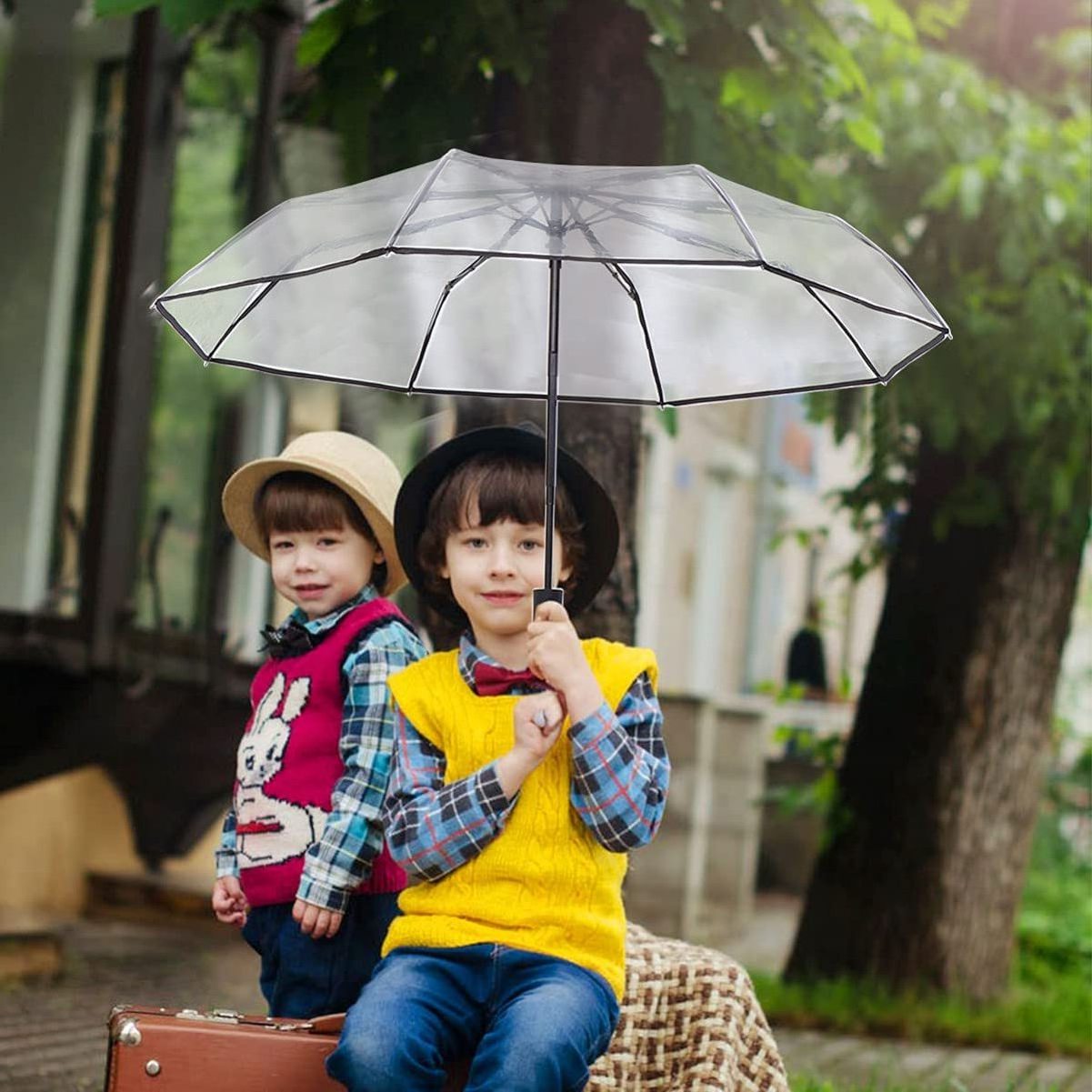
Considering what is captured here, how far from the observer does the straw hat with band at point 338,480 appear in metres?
3.65

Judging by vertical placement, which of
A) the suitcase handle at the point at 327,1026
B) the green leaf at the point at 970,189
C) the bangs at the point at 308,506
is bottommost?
the suitcase handle at the point at 327,1026

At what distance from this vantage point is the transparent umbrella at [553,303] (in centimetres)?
315

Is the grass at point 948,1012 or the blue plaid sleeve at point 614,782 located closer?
the blue plaid sleeve at point 614,782

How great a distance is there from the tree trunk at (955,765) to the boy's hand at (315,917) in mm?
5334

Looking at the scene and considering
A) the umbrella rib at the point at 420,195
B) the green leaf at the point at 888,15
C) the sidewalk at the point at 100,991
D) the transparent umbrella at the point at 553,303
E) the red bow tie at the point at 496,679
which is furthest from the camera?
the sidewalk at the point at 100,991

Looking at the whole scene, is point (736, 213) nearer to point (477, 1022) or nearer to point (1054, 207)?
point (477, 1022)

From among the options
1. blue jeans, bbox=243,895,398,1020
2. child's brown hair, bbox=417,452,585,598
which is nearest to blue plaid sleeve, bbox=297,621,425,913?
blue jeans, bbox=243,895,398,1020

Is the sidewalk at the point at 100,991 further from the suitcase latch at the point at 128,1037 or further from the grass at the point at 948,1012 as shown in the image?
the suitcase latch at the point at 128,1037

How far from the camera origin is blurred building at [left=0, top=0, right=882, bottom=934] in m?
7.74

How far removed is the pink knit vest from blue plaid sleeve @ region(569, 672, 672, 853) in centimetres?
55

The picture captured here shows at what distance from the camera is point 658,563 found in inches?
714

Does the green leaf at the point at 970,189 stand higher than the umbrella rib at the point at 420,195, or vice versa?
the green leaf at the point at 970,189

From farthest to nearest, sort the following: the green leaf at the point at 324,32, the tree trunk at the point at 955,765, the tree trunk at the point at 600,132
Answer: the tree trunk at the point at 955,765, the tree trunk at the point at 600,132, the green leaf at the point at 324,32

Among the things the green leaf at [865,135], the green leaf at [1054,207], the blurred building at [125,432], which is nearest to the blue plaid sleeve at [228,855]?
the green leaf at [865,135]
